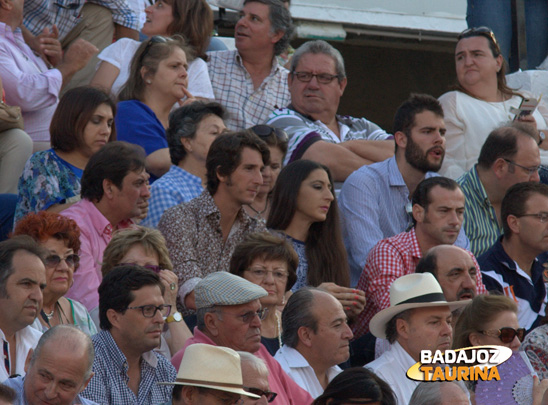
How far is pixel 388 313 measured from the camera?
21.0ft

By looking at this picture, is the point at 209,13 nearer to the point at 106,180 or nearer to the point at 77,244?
the point at 106,180

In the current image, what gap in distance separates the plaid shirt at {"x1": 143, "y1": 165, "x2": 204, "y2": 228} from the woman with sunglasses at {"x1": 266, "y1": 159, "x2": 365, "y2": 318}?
1.80 ft

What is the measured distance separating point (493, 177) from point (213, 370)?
4150mm

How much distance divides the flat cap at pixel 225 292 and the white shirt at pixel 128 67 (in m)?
3.19

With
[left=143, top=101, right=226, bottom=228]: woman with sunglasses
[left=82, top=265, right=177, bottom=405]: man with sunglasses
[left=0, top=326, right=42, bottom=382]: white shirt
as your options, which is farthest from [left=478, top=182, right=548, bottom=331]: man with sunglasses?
[left=0, top=326, right=42, bottom=382]: white shirt

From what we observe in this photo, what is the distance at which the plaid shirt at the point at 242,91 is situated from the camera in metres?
9.05

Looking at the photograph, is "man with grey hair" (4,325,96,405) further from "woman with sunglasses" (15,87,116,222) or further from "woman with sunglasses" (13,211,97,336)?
"woman with sunglasses" (15,87,116,222)

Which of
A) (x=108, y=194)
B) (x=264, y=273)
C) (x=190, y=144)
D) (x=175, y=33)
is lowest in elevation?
(x=264, y=273)

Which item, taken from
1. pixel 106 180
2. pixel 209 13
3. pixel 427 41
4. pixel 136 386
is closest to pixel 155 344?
pixel 136 386

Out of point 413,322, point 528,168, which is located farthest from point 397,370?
point 528,168

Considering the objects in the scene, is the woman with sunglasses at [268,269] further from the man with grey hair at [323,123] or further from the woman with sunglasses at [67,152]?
the man with grey hair at [323,123]

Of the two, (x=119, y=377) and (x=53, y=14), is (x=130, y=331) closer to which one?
(x=119, y=377)

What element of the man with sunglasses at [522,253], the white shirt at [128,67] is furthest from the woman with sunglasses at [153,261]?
the white shirt at [128,67]

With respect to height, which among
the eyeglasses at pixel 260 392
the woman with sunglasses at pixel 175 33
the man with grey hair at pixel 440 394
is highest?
the woman with sunglasses at pixel 175 33
